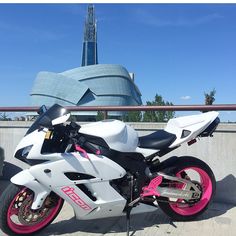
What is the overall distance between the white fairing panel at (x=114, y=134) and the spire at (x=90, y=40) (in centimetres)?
9311

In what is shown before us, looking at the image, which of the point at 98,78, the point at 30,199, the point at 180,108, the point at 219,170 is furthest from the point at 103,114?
the point at 98,78

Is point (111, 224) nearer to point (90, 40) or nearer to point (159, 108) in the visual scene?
point (159, 108)

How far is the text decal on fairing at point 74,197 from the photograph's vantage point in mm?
3406

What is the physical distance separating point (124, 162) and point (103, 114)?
1.99 m

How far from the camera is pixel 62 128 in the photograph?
3.37 meters

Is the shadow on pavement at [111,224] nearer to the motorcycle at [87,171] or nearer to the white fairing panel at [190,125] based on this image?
the motorcycle at [87,171]

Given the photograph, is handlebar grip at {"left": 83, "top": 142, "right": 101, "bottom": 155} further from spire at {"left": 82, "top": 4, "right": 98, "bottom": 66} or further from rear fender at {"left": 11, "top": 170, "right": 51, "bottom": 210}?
spire at {"left": 82, "top": 4, "right": 98, "bottom": 66}

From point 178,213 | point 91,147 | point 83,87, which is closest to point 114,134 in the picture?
point 91,147

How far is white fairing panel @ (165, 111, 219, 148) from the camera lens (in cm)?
377

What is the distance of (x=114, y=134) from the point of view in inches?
135

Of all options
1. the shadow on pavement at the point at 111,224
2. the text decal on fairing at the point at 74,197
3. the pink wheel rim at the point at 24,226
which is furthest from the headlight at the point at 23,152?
the shadow on pavement at the point at 111,224

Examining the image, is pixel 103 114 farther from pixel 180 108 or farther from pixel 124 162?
pixel 124 162

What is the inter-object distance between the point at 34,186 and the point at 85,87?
209ft

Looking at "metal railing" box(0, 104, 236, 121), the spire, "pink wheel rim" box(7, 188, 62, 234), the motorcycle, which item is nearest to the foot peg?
the motorcycle
